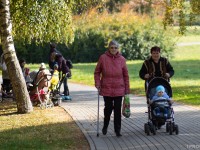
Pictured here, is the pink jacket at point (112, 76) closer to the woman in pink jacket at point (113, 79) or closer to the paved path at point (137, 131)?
the woman in pink jacket at point (113, 79)

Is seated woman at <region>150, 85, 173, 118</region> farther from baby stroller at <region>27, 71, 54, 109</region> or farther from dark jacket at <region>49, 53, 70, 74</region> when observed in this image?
dark jacket at <region>49, 53, 70, 74</region>

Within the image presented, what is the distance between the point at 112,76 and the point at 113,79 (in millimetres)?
66

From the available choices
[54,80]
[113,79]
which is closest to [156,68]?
[113,79]

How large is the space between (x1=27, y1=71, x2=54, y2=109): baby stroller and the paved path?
620 millimetres

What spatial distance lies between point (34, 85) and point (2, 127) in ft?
14.6

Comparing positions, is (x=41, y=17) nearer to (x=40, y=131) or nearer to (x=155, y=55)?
(x=40, y=131)

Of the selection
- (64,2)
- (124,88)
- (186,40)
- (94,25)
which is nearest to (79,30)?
(94,25)

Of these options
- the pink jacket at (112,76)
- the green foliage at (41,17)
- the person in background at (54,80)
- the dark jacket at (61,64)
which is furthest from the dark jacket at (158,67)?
the dark jacket at (61,64)

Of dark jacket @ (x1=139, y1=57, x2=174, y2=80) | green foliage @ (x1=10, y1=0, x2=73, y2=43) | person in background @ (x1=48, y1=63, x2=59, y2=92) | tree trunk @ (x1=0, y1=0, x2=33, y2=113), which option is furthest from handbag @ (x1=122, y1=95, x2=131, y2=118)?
green foliage @ (x1=10, y1=0, x2=73, y2=43)

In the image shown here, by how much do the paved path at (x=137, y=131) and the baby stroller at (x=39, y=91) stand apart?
2.03 ft

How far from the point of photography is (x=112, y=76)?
10.7 meters

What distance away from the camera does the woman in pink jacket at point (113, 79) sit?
1066cm

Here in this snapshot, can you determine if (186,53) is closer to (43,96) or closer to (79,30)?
(79,30)

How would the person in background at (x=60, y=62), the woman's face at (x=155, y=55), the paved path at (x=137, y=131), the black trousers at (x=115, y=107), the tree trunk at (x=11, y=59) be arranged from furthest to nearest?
the person in background at (x=60, y=62) → the tree trunk at (x=11, y=59) → the woman's face at (x=155, y=55) → the black trousers at (x=115, y=107) → the paved path at (x=137, y=131)
